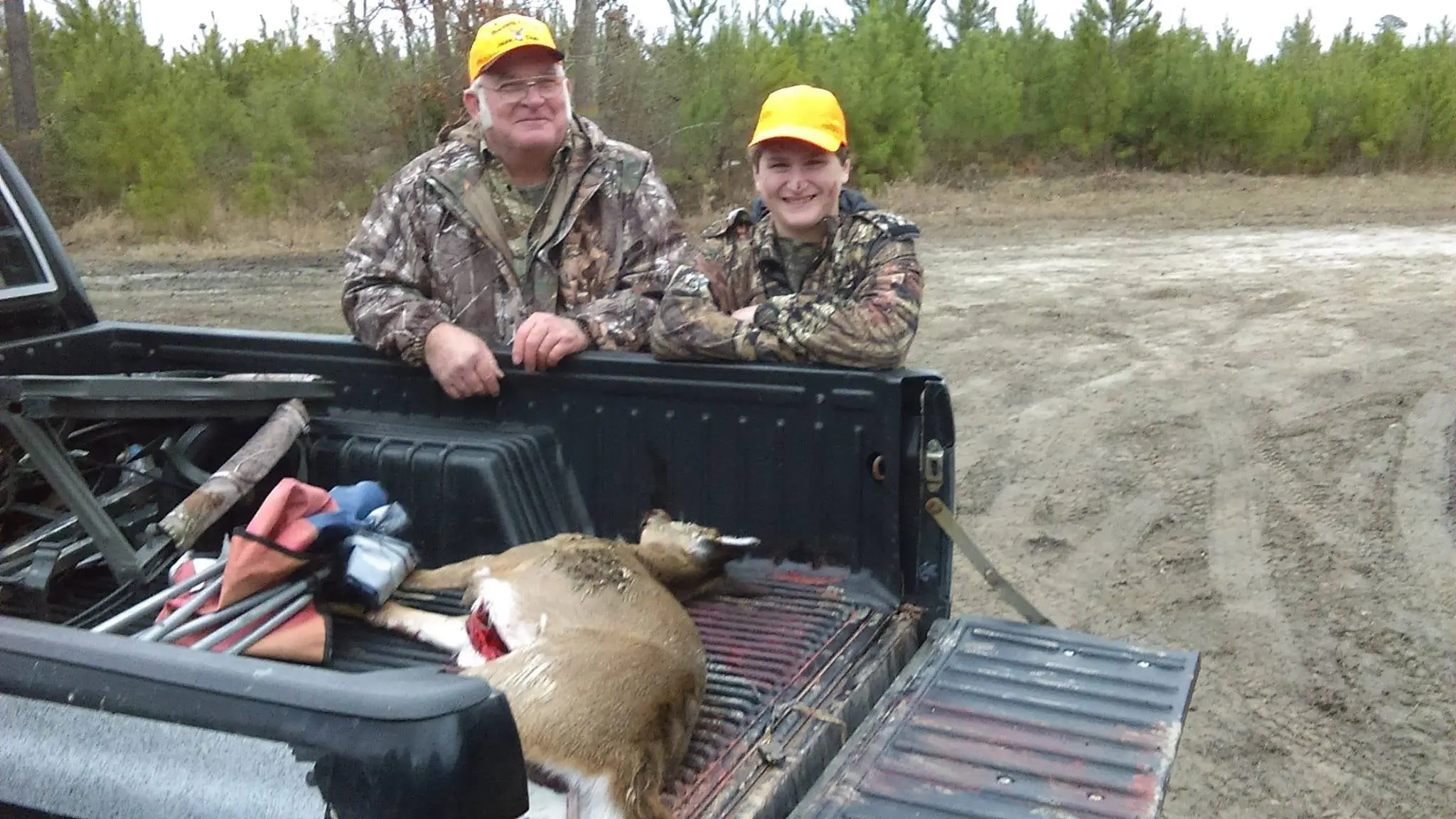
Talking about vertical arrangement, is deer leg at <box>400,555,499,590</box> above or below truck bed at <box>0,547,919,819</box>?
above

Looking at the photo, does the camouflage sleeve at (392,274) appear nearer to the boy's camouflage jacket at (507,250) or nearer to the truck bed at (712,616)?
the boy's camouflage jacket at (507,250)

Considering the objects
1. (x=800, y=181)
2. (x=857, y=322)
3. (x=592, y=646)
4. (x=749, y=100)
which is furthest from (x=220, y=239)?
(x=592, y=646)

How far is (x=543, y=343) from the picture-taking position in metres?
3.34

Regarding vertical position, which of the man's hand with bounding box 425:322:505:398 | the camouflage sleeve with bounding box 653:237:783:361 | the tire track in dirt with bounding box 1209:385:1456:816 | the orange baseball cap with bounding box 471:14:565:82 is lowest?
the tire track in dirt with bounding box 1209:385:1456:816

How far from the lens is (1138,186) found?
24.3m

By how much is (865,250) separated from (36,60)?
22129mm

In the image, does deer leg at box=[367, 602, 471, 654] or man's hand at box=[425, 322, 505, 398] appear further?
man's hand at box=[425, 322, 505, 398]

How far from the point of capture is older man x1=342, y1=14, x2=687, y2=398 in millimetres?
3914

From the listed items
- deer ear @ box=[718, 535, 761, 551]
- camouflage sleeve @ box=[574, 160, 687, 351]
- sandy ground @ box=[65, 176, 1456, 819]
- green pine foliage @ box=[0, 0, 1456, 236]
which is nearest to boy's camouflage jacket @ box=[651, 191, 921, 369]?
camouflage sleeve @ box=[574, 160, 687, 351]

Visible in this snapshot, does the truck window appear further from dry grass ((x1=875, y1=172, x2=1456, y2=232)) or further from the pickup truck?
dry grass ((x1=875, y1=172, x2=1456, y2=232))

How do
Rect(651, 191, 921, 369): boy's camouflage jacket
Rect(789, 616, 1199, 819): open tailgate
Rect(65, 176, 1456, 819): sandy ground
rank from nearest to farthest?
Rect(789, 616, 1199, 819): open tailgate → Rect(651, 191, 921, 369): boy's camouflage jacket → Rect(65, 176, 1456, 819): sandy ground

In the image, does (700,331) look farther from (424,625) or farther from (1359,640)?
(1359,640)

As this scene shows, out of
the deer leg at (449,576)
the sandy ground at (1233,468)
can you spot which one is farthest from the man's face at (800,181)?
the sandy ground at (1233,468)

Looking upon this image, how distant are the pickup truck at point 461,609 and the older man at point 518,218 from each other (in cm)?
43
